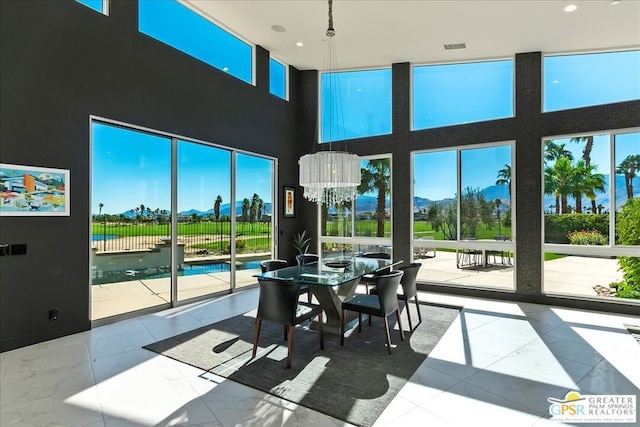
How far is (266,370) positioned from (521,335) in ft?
10.2

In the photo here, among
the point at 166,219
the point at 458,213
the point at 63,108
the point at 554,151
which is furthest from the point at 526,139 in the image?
the point at 63,108

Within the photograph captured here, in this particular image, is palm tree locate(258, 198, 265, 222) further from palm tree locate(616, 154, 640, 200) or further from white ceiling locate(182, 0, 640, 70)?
palm tree locate(616, 154, 640, 200)

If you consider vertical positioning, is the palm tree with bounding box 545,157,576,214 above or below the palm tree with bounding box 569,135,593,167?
below

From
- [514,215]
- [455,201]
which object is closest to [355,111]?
[455,201]

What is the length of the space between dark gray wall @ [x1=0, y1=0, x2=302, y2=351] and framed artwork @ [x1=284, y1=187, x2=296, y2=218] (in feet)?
9.66

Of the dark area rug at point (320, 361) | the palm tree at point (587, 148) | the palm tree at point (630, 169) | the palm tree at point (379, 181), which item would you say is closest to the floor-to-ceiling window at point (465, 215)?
the palm tree at point (379, 181)

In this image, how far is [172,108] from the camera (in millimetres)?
5371

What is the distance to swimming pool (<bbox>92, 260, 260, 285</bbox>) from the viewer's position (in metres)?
4.64

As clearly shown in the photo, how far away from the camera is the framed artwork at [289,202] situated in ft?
25.7

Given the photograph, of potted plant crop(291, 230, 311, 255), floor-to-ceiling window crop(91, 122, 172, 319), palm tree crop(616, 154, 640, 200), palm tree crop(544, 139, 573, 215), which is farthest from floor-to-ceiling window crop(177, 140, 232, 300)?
palm tree crop(616, 154, 640, 200)

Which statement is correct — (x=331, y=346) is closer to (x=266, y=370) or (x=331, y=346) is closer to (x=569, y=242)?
(x=266, y=370)

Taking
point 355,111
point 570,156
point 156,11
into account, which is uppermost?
point 156,11

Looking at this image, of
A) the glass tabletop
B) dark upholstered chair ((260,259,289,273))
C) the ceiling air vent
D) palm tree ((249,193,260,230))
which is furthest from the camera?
palm tree ((249,193,260,230))

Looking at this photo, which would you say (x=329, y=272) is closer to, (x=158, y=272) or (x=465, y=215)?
(x=158, y=272)
